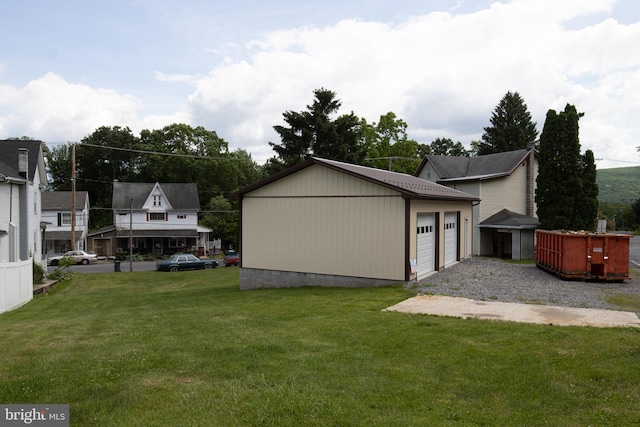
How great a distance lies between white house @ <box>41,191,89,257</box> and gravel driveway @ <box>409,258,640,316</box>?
4444 cm

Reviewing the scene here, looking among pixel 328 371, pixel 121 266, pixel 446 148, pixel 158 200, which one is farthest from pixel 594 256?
pixel 446 148

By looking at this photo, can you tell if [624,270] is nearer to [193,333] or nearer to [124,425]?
[193,333]

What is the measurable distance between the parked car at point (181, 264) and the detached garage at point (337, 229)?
17.8m

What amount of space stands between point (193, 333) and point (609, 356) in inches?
289

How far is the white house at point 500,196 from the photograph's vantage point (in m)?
29.1

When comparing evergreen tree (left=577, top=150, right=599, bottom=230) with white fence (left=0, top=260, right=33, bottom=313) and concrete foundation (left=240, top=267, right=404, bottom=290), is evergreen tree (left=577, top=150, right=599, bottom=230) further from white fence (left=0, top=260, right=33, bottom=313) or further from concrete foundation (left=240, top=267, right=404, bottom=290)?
white fence (left=0, top=260, right=33, bottom=313)

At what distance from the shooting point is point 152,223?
52438 millimetres

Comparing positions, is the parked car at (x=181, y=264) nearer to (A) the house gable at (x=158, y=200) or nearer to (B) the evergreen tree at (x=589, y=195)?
(A) the house gable at (x=158, y=200)

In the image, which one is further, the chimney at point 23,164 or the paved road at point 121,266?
the paved road at point 121,266

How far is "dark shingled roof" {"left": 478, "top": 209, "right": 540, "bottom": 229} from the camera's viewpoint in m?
29.0

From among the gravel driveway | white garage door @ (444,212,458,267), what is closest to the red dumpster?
the gravel driveway

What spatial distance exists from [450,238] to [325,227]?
24.5 ft

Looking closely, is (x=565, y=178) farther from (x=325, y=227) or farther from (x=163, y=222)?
(x=163, y=222)

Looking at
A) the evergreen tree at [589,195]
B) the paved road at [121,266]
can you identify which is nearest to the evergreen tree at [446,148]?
the paved road at [121,266]
